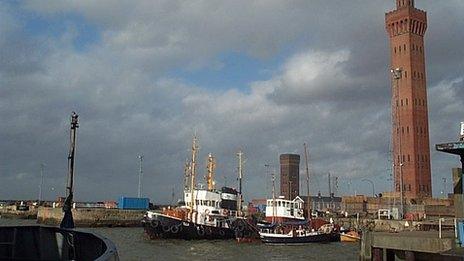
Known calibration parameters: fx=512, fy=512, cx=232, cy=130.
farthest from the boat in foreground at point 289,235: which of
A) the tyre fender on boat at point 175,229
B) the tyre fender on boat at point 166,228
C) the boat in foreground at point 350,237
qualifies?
the tyre fender on boat at point 166,228

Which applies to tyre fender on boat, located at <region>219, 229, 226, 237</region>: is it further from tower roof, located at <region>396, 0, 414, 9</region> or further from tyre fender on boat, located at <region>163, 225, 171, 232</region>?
tower roof, located at <region>396, 0, 414, 9</region>

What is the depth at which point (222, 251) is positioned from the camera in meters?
58.1

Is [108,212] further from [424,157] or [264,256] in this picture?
[424,157]

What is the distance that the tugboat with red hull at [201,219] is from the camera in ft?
234

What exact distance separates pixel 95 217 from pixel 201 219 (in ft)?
119

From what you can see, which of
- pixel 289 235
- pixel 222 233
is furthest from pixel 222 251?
pixel 222 233

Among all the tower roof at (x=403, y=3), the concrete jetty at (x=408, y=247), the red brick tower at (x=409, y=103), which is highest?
the tower roof at (x=403, y=3)

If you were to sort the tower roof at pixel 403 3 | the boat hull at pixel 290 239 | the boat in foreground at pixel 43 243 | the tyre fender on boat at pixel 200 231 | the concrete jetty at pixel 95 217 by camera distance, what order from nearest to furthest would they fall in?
1. the boat in foreground at pixel 43 243
2. the boat hull at pixel 290 239
3. the tyre fender on boat at pixel 200 231
4. the concrete jetty at pixel 95 217
5. the tower roof at pixel 403 3

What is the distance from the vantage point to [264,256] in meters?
54.1

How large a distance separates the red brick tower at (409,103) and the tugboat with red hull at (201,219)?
168ft

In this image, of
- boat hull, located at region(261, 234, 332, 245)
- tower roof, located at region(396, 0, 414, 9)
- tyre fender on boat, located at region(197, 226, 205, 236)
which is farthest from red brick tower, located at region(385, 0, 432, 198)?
tyre fender on boat, located at region(197, 226, 205, 236)

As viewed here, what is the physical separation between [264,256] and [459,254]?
108 feet

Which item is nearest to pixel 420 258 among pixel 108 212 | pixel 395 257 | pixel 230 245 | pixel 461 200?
pixel 395 257

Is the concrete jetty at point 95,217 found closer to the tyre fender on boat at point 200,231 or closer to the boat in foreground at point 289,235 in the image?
the tyre fender on boat at point 200,231
